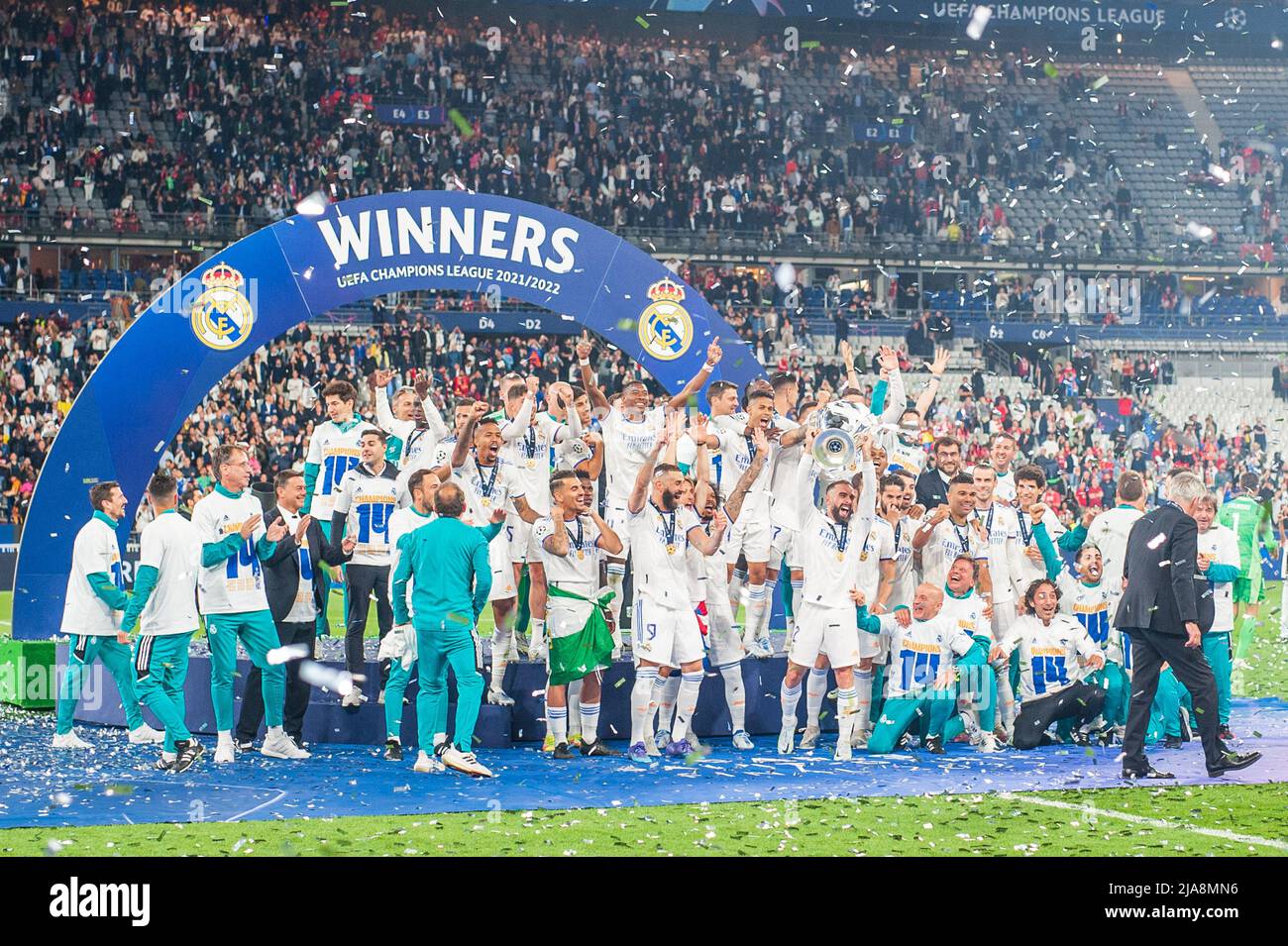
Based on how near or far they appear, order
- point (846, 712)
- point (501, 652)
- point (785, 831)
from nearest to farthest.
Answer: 1. point (785, 831)
2. point (846, 712)
3. point (501, 652)

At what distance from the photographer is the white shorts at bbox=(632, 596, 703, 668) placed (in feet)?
32.2

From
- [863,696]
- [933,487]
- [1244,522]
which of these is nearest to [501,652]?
[863,696]

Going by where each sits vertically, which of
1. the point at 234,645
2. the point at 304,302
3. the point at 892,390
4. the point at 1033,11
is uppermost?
the point at 1033,11

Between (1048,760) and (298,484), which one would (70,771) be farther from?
(1048,760)

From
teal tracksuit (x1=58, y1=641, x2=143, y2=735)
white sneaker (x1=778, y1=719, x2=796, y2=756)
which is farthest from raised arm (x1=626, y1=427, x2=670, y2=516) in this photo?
teal tracksuit (x1=58, y1=641, x2=143, y2=735)

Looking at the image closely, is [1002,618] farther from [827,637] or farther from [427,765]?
[427,765]

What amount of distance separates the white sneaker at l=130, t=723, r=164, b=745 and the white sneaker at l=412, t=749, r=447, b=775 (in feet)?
6.88

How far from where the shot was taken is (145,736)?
10453 millimetres

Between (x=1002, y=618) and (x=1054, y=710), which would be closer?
(x=1054, y=710)

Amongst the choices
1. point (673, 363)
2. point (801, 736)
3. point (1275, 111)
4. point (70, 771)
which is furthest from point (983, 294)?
point (70, 771)

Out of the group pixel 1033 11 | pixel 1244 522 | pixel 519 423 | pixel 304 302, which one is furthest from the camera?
pixel 1033 11

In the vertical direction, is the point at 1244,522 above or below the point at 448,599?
above

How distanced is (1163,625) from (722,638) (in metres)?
2.83

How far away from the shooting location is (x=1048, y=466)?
27.6 metres
